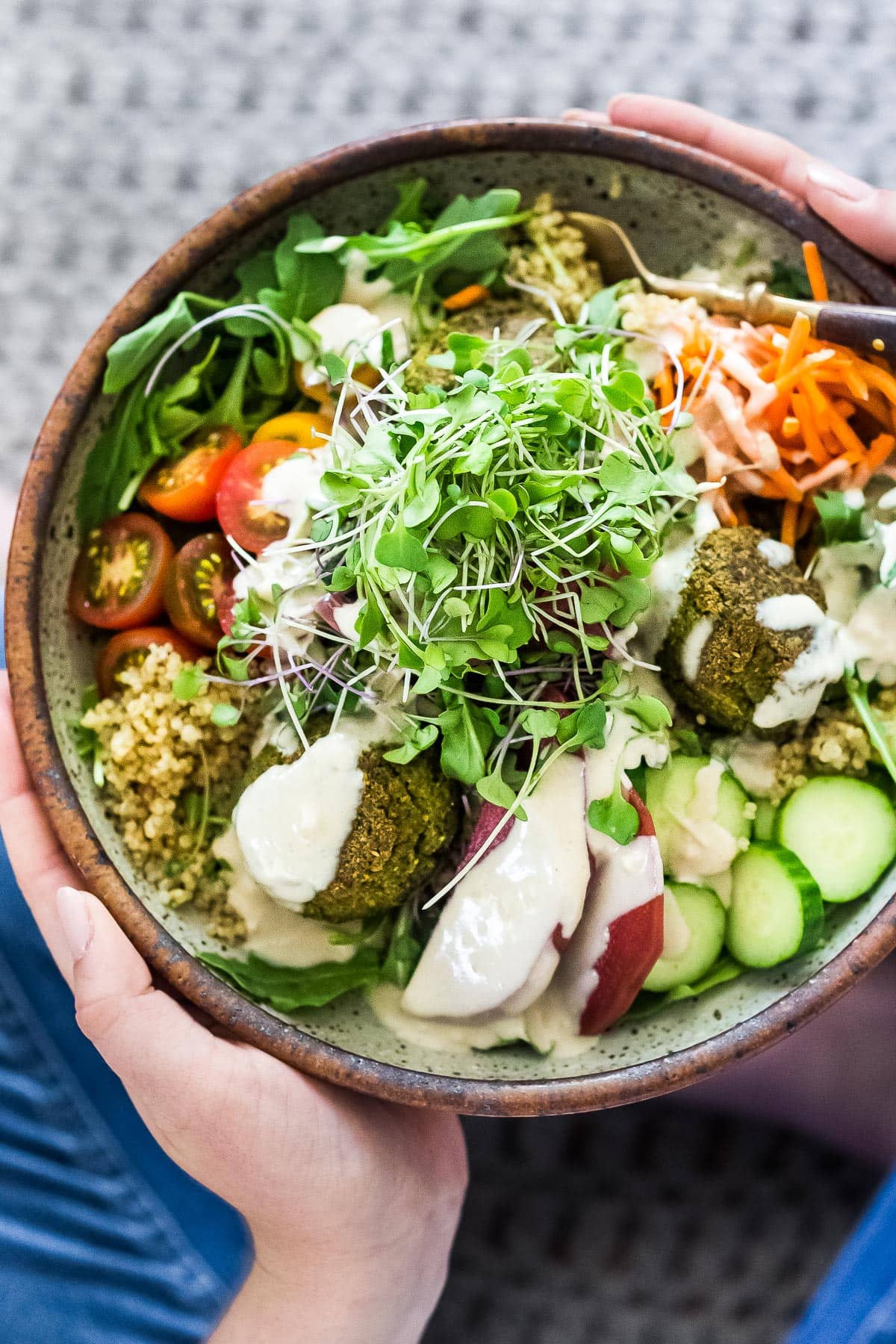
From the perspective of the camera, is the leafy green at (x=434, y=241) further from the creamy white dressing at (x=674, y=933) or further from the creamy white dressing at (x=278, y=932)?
the creamy white dressing at (x=674, y=933)

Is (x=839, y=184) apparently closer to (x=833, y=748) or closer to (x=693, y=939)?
(x=833, y=748)

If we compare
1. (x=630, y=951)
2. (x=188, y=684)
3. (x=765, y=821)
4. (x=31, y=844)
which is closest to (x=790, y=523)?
(x=765, y=821)

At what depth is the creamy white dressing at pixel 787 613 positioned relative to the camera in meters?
Answer: 1.46

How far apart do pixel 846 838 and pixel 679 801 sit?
229 millimetres

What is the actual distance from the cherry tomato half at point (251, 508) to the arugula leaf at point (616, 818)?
1.95 ft

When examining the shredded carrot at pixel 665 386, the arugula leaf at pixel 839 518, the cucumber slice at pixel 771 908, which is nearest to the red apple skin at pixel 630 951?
the cucumber slice at pixel 771 908

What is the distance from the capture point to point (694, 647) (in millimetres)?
1479

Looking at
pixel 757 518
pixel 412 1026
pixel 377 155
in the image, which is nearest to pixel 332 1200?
pixel 412 1026

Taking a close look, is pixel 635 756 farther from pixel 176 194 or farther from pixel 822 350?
pixel 176 194

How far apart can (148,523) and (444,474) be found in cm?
51

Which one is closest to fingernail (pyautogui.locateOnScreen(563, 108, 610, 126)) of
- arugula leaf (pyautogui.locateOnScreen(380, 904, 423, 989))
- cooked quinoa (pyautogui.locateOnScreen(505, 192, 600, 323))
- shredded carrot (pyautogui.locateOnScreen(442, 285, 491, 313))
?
cooked quinoa (pyautogui.locateOnScreen(505, 192, 600, 323))

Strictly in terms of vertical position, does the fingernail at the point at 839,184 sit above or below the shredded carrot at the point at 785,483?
above

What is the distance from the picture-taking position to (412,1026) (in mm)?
1539

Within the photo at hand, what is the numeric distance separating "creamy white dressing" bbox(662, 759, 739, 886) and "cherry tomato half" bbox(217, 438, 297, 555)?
0.69 meters
